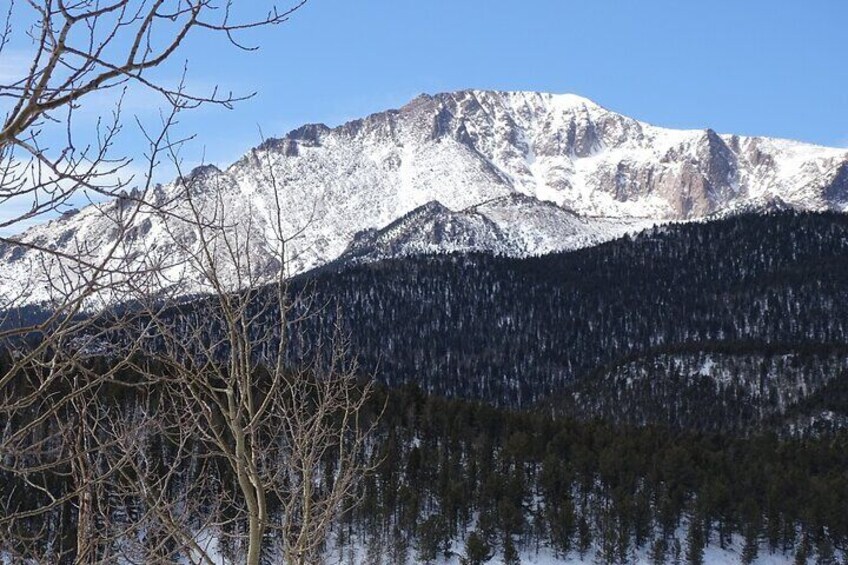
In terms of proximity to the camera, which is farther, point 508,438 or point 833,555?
point 508,438

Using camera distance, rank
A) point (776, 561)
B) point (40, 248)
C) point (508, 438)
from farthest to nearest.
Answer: point (508, 438)
point (776, 561)
point (40, 248)

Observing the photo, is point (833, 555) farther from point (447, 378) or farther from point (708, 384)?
point (447, 378)

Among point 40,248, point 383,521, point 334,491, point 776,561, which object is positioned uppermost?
point 40,248

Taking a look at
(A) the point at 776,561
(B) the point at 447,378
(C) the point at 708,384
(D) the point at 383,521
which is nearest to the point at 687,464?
(A) the point at 776,561

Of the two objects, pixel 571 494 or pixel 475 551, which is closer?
pixel 475 551

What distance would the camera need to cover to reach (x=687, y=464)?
294ft

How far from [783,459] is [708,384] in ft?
217

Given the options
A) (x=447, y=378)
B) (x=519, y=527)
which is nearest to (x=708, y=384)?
(x=447, y=378)

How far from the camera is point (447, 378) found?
19675 cm

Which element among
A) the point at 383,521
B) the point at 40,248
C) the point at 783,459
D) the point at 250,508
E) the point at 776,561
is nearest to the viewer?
the point at 40,248

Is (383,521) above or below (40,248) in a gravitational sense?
below

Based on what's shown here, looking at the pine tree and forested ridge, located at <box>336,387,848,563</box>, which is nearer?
the pine tree

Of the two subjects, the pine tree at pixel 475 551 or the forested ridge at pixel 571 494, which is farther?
the forested ridge at pixel 571 494

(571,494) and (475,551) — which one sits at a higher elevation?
(571,494)
